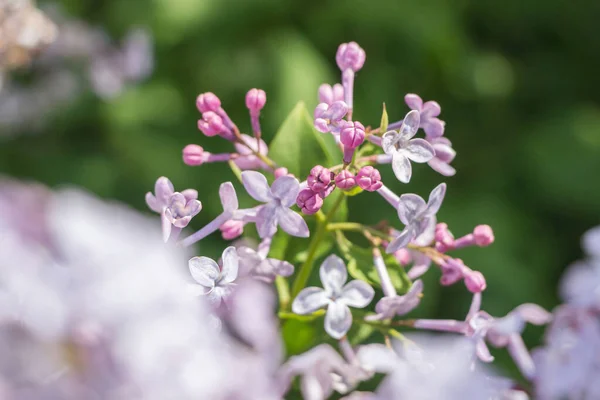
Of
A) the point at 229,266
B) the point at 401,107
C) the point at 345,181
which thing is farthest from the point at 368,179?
the point at 401,107

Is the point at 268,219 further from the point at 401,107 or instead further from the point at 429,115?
the point at 401,107

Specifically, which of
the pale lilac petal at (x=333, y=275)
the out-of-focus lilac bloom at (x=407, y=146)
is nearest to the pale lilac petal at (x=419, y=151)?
the out-of-focus lilac bloom at (x=407, y=146)

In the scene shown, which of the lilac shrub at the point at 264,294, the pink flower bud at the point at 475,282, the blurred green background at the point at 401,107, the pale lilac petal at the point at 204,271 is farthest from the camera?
the blurred green background at the point at 401,107

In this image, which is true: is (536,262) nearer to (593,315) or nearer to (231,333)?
(593,315)

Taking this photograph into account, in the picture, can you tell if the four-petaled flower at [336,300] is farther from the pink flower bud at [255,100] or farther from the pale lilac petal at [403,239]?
the pink flower bud at [255,100]

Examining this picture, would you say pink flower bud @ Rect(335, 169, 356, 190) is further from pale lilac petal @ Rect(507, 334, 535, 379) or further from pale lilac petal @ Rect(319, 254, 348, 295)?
pale lilac petal @ Rect(507, 334, 535, 379)

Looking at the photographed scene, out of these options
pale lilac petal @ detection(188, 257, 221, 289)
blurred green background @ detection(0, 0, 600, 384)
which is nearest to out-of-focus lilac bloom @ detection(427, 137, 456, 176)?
pale lilac petal @ detection(188, 257, 221, 289)

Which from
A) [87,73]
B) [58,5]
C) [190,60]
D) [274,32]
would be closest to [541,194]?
[274,32]
